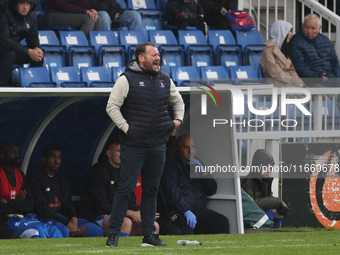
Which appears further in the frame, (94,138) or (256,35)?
(256,35)

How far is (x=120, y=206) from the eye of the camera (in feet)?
25.0

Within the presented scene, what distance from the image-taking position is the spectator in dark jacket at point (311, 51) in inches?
541

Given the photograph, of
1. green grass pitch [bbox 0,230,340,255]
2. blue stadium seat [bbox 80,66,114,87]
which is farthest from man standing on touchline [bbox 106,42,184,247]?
blue stadium seat [bbox 80,66,114,87]

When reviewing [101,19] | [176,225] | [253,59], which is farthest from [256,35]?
[176,225]

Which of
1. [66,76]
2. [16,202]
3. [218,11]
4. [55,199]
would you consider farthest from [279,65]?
[16,202]

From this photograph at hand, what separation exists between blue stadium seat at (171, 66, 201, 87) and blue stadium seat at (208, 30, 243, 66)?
1.15 m

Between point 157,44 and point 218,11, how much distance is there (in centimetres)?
203

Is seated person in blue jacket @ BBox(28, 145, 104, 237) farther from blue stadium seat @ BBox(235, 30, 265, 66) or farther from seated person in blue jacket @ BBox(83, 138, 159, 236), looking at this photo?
blue stadium seat @ BBox(235, 30, 265, 66)

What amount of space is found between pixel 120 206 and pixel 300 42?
22.8 ft

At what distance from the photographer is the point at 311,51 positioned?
45.4ft

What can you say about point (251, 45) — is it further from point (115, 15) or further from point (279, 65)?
point (115, 15)

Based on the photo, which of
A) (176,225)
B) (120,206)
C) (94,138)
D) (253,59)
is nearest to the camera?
(120,206)

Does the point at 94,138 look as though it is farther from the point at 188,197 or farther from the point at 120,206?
the point at 120,206

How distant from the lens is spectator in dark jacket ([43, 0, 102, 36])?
1316 centimetres
